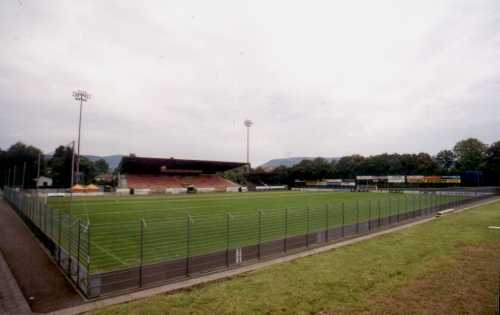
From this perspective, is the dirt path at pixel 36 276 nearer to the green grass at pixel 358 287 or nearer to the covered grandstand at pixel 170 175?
the green grass at pixel 358 287

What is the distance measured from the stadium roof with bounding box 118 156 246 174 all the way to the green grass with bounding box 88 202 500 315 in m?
48.5

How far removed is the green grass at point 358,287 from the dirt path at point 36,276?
1600mm

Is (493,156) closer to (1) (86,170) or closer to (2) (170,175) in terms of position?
(2) (170,175)

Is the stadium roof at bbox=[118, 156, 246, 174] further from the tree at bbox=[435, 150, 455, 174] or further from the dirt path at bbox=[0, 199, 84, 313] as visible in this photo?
the tree at bbox=[435, 150, 455, 174]

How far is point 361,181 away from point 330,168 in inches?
954

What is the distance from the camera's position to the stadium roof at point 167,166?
5602 cm

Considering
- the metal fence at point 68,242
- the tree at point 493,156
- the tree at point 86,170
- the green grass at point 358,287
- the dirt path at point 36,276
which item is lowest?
the dirt path at point 36,276

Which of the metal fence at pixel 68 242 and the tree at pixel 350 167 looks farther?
the tree at pixel 350 167

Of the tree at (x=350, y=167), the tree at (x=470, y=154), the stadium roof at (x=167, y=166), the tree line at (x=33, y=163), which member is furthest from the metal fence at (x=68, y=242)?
the tree at (x=350, y=167)

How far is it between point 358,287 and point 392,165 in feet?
330

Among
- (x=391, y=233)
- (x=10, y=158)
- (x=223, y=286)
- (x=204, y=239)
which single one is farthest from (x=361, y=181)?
(x=10, y=158)

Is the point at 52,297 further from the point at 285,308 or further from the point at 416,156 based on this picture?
the point at 416,156

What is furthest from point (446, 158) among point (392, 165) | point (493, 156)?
point (392, 165)

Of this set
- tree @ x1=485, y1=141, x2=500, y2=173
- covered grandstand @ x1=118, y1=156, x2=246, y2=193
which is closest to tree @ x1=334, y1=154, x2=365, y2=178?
tree @ x1=485, y1=141, x2=500, y2=173
